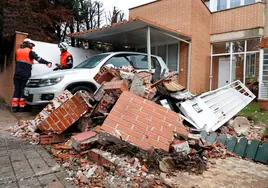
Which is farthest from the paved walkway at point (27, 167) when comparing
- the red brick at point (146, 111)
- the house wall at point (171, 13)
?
the house wall at point (171, 13)

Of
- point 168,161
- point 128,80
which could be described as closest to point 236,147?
point 168,161

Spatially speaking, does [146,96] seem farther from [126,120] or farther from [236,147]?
[236,147]

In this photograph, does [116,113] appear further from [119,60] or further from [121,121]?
[119,60]

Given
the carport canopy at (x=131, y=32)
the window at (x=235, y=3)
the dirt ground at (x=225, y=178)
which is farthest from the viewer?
the window at (x=235, y=3)

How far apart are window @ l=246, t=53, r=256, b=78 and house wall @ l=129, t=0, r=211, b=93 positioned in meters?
1.79

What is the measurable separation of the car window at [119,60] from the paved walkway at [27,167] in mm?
3064

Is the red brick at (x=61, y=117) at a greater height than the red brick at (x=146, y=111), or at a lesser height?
lesser

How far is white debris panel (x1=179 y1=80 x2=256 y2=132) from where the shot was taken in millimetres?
4305

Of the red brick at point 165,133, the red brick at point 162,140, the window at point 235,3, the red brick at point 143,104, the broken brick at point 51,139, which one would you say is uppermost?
the window at point 235,3

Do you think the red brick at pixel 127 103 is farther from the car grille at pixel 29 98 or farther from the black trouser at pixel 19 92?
the black trouser at pixel 19 92

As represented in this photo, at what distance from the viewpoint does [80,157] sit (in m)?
2.86

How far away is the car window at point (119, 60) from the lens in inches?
226

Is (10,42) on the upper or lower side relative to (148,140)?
upper

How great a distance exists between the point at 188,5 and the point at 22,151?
332 inches
